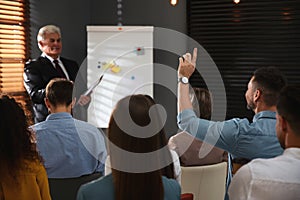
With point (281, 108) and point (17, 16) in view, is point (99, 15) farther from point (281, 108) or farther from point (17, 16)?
point (281, 108)

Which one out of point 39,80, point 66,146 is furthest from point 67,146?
point 39,80

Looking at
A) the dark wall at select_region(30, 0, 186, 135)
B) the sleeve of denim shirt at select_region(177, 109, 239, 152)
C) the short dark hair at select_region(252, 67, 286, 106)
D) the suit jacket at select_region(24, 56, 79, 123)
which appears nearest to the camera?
the sleeve of denim shirt at select_region(177, 109, 239, 152)

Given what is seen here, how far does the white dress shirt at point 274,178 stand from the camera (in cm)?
151

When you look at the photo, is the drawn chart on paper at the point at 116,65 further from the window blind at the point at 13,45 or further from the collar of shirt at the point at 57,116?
the collar of shirt at the point at 57,116

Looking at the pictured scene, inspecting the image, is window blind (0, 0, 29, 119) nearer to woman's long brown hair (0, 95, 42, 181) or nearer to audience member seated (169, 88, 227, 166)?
audience member seated (169, 88, 227, 166)

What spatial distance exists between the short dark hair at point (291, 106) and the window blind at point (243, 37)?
3409 millimetres

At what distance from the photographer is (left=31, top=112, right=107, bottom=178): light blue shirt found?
8.38ft

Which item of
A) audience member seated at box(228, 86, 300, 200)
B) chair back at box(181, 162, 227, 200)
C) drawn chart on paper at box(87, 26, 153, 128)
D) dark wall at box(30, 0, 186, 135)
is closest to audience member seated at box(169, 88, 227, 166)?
chair back at box(181, 162, 227, 200)

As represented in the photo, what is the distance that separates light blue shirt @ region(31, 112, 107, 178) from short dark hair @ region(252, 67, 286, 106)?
38.9 inches

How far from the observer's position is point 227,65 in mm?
5238

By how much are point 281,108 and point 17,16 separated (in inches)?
148

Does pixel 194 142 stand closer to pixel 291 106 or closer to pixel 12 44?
pixel 291 106

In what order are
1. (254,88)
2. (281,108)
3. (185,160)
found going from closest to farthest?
(281,108) < (254,88) < (185,160)

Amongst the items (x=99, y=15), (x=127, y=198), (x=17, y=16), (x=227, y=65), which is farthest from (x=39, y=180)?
(x=99, y=15)
